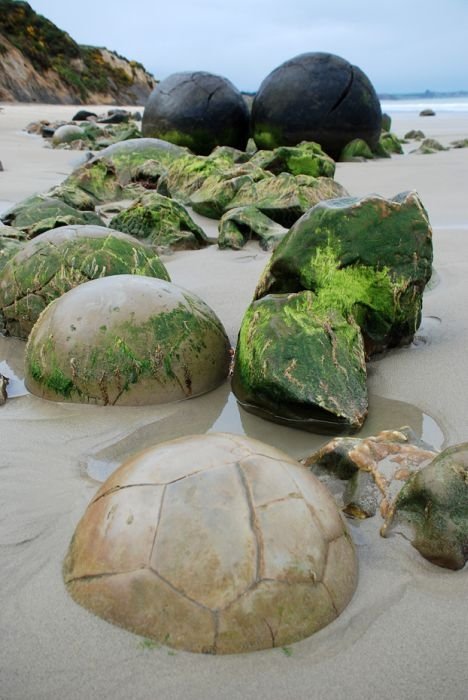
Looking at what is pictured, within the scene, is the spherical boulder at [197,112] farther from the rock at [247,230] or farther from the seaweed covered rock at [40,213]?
the rock at [247,230]

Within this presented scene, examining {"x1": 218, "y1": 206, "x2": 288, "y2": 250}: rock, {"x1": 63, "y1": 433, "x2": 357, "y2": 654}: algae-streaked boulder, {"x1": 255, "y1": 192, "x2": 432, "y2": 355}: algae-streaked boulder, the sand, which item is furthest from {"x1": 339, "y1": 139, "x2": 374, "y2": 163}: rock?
{"x1": 63, "y1": 433, "x2": 357, "y2": 654}: algae-streaked boulder

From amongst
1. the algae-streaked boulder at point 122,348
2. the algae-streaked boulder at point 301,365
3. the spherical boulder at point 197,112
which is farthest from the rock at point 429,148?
the algae-streaked boulder at point 122,348

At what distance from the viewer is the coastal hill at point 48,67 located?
29.3 m

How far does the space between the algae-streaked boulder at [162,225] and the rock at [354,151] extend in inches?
217

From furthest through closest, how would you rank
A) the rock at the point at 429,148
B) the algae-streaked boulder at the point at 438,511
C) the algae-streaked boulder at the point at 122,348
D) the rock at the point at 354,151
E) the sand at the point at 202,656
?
the rock at the point at 429,148 < the rock at the point at 354,151 < the algae-streaked boulder at the point at 122,348 < the algae-streaked boulder at the point at 438,511 < the sand at the point at 202,656

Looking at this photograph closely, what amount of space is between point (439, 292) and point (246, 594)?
2.87 meters

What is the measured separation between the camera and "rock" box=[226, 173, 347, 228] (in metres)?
5.90

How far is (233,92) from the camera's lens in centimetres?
1077

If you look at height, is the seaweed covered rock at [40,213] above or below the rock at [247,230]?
above

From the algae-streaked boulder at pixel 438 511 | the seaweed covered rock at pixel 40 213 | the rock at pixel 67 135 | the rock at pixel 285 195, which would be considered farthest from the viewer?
the rock at pixel 67 135

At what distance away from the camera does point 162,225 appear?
5.37 m

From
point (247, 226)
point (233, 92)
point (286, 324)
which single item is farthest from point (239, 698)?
point (233, 92)

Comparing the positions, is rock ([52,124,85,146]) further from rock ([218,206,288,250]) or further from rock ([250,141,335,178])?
rock ([218,206,288,250])

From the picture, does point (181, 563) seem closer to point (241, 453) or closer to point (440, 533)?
point (241, 453)
